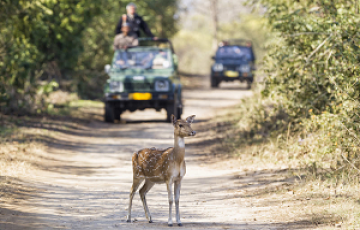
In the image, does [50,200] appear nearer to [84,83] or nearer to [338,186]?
[338,186]

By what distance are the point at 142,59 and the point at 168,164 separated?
31.0 ft

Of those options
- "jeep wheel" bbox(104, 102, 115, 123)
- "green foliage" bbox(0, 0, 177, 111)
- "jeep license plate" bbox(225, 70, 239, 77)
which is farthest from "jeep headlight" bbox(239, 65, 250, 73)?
"jeep wheel" bbox(104, 102, 115, 123)

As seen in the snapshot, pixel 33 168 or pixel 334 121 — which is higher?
pixel 334 121

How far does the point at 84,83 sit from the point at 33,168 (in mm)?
12502

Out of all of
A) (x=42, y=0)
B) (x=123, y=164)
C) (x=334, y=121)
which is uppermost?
(x=42, y=0)

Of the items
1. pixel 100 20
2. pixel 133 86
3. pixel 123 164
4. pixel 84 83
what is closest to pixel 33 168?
pixel 123 164

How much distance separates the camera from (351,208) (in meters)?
7.36

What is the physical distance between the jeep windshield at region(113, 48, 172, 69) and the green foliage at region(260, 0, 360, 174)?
404 cm

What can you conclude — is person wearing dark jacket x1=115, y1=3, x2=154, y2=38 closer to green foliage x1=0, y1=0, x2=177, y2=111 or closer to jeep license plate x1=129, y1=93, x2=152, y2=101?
green foliage x1=0, y1=0, x2=177, y2=111

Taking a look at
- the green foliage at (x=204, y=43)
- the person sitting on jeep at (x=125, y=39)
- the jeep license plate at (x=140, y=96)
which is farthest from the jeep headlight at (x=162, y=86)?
the green foliage at (x=204, y=43)

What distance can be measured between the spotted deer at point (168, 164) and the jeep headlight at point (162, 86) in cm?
819

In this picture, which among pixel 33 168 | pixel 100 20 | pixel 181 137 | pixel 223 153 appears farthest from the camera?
pixel 100 20

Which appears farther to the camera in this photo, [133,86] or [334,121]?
[133,86]

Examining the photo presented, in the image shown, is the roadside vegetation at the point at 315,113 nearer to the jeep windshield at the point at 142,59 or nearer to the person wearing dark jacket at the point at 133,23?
the jeep windshield at the point at 142,59
